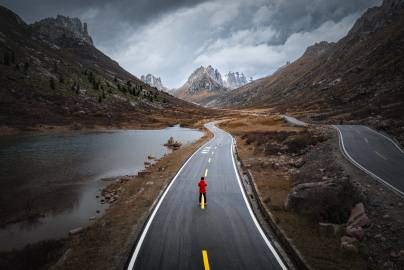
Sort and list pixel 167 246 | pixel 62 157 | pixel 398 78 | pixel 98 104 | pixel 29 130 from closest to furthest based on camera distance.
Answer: pixel 167 246, pixel 62 157, pixel 29 130, pixel 398 78, pixel 98 104

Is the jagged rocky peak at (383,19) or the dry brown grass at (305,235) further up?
the jagged rocky peak at (383,19)

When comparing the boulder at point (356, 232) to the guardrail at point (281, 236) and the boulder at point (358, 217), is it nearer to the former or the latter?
the boulder at point (358, 217)

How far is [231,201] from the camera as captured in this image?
16391mm

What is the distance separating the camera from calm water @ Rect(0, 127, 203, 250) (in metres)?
15.7

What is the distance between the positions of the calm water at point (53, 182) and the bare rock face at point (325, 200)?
13.9 meters

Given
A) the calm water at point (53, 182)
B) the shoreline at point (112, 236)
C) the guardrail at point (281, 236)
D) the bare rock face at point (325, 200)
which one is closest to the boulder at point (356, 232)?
the bare rock face at point (325, 200)

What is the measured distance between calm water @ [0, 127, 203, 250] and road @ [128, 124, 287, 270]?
6.58m

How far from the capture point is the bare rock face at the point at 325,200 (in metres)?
12.5

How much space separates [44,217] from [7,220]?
221cm

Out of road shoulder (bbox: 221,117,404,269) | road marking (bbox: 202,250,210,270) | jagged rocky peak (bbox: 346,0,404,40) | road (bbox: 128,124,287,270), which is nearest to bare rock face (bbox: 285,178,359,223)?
road shoulder (bbox: 221,117,404,269)

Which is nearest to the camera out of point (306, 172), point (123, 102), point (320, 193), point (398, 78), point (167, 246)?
point (167, 246)

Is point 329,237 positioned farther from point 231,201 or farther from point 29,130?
point 29,130

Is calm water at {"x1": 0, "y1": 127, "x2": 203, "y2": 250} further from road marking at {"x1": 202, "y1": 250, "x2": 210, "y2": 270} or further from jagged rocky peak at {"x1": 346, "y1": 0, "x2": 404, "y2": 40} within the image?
jagged rocky peak at {"x1": 346, "y1": 0, "x2": 404, "y2": 40}

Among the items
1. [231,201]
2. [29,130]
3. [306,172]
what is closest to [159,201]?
[231,201]
